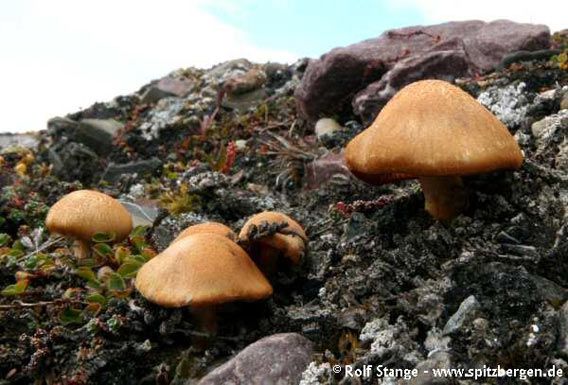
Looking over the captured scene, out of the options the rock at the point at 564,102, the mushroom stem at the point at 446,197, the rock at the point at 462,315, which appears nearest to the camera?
the rock at the point at 462,315

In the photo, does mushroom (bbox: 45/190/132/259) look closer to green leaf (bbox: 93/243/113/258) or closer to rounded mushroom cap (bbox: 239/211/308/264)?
green leaf (bbox: 93/243/113/258)

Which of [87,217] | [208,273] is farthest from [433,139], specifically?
[87,217]

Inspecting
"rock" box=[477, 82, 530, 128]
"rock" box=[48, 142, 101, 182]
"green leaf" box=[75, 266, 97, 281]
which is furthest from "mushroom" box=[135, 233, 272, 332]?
"rock" box=[48, 142, 101, 182]

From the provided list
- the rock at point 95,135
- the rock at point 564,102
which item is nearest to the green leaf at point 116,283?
the rock at point 564,102

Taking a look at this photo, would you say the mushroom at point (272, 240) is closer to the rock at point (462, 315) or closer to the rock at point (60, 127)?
the rock at point (462, 315)

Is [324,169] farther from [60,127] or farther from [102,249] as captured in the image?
[60,127]

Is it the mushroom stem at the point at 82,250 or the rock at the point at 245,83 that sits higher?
the rock at the point at 245,83

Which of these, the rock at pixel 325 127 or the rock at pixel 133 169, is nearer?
the rock at pixel 325 127
